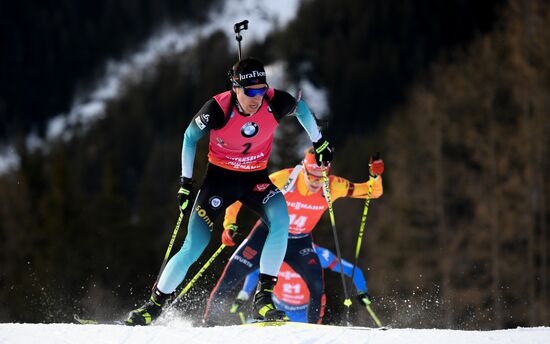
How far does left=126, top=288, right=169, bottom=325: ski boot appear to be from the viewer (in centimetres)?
596

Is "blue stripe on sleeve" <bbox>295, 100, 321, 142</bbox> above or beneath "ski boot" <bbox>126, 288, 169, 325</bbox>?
above

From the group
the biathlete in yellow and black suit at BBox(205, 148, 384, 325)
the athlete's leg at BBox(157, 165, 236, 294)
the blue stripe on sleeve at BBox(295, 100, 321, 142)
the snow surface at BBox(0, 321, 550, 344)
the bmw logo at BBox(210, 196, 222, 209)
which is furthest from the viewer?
the biathlete in yellow and black suit at BBox(205, 148, 384, 325)

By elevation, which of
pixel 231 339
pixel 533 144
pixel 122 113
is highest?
pixel 231 339

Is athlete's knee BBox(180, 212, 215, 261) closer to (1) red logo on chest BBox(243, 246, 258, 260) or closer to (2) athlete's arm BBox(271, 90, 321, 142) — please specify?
(2) athlete's arm BBox(271, 90, 321, 142)

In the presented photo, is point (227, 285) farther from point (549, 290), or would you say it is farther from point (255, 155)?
point (549, 290)

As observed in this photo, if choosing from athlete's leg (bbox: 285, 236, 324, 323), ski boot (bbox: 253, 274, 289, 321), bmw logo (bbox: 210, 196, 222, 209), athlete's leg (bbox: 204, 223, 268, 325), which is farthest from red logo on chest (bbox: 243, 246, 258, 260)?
bmw logo (bbox: 210, 196, 222, 209)

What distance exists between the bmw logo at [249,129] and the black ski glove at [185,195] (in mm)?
577

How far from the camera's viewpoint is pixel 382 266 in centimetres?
2689

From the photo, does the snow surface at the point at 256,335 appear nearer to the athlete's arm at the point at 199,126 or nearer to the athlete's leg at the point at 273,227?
the athlete's leg at the point at 273,227

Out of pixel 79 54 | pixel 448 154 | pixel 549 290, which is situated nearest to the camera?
pixel 549 290

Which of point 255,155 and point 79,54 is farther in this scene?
point 79,54

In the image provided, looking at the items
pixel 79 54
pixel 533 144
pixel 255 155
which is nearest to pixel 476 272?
pixel 533 144

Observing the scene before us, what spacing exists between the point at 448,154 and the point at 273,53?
102 meters

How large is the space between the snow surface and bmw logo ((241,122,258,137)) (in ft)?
5.28
